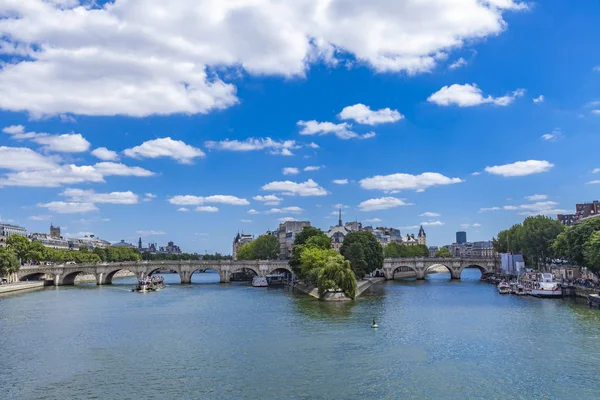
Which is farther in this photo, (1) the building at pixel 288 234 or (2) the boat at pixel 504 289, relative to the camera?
(1) the building at pixel 288 234

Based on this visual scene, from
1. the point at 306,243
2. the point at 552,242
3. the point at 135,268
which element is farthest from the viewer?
the point at 135,268

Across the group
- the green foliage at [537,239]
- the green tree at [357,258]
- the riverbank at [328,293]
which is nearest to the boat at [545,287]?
the green foliage at [537,239]

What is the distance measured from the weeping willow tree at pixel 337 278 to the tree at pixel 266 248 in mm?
81073

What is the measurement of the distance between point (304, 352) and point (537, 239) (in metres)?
73.6

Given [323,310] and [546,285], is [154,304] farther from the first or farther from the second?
[546,285]

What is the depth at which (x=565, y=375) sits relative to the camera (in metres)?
30.3

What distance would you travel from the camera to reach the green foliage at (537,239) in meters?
96.6

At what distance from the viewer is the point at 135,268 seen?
112 metres

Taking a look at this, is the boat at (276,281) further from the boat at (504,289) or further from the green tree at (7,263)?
the green tree at (7,263)

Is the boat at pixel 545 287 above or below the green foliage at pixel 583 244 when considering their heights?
below

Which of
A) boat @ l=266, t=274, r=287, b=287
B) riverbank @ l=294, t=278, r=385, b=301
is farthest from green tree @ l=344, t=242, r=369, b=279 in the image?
boat @ l=266, t=274, r=287, b=287

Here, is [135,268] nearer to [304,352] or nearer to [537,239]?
[537,239]

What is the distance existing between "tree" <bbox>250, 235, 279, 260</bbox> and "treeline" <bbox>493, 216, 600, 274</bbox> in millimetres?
54927

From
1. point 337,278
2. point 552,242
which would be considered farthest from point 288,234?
point 337,278
